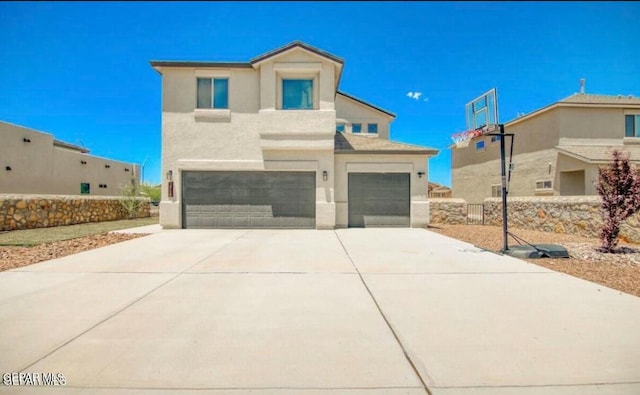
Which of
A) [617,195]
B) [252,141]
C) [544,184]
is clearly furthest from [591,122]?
[252,141]

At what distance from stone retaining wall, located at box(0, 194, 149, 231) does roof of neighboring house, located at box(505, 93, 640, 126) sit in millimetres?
27135

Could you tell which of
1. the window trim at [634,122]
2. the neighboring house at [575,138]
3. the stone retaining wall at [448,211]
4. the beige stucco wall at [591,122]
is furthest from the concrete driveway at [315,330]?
the window trim at [634,122]

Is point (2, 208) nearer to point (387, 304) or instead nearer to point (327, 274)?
point (327, 274)

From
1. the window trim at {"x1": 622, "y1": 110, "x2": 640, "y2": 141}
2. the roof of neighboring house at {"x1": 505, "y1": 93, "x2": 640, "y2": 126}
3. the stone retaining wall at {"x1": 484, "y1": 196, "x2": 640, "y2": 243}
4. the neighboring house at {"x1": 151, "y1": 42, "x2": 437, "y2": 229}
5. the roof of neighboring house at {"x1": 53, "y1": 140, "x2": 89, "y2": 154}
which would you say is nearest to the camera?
the stone retaining wall at {"x1": 484, "y1": 196, "x2": 640, "y2": 243}

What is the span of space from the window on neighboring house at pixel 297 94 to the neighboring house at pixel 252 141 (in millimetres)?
43

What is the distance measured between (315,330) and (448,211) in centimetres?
1437

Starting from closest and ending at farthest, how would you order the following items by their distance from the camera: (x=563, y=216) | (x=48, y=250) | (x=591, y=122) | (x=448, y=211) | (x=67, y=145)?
(x=48, y=250), (x=563, y=216), (x=448, y=211), (x=591, y=122), (x=67, y=145)

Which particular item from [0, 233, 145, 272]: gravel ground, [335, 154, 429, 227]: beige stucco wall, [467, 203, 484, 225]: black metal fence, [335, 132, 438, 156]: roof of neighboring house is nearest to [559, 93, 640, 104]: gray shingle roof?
[467, 203, 484, 225]: black metal fence

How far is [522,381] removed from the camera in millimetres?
2467

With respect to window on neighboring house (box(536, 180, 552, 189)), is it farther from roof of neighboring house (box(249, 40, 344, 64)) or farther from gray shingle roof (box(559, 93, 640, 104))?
roof of neighboring house (box(249, 40, 344, 64))

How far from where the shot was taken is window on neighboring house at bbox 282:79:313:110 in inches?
485

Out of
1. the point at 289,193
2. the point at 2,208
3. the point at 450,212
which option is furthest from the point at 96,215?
the point at 450,212

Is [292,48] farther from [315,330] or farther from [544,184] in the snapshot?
[544,184]

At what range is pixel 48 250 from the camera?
775cm
